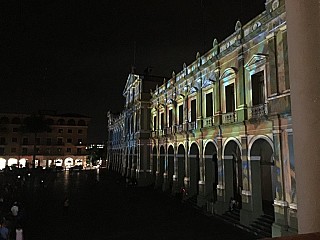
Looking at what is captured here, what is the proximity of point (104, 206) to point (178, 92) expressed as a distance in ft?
40.6

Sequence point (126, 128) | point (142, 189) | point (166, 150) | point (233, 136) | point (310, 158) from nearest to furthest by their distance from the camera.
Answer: point (310, 158), point (233, 136), point (166, 150), point (142, 189), point (126, 128)

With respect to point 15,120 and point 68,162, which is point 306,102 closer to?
point 68,162

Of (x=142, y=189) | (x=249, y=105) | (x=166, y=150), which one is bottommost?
(x=142, y=189)

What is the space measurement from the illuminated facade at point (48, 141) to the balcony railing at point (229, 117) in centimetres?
5172

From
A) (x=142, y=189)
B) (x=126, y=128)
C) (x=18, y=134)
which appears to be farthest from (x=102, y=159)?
(x=142, y=189)

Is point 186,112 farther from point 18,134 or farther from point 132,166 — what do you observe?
point 18,134

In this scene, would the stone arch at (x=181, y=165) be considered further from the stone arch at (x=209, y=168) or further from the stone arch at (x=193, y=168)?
the stone arch at (x=209, y=168)

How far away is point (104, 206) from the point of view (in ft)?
68.4

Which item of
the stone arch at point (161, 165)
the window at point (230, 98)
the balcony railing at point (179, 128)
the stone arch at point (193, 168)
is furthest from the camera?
the stone arch at point (161, 165)

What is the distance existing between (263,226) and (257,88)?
7.63 meters

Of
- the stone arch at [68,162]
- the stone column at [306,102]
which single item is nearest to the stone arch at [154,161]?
the stone column at [306,102]

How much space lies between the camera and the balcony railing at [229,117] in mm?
15984

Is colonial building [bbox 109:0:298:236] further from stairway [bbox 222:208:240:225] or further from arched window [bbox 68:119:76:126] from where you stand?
arched window [bbox 68:119:76:126]

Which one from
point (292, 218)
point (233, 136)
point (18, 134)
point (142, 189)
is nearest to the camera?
point (292, 218)
